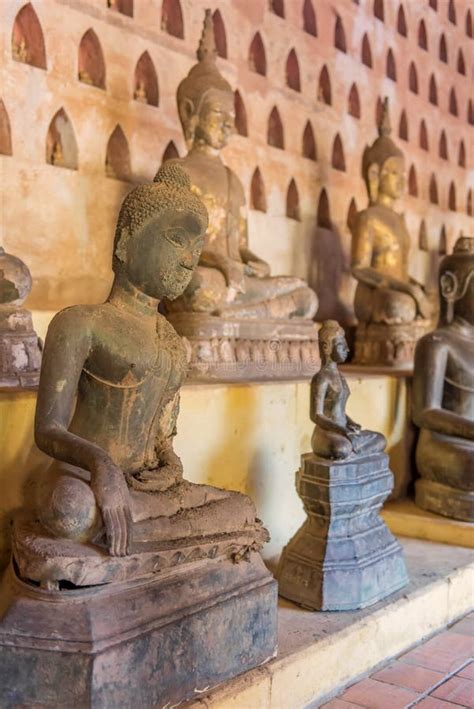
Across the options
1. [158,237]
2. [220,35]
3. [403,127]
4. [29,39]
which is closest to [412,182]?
[403,127]

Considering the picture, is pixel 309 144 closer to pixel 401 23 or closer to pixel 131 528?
pixel 401 23

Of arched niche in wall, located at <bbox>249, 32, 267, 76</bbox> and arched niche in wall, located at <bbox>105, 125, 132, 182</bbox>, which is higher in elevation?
arched niche in wall, located at <bbox>249, 32, 267, 76</bbox>

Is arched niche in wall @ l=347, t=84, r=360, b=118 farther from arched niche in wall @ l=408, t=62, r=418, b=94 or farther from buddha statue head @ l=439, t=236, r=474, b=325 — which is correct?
buddha statue head @ l=439, t=236, r=474, b=325

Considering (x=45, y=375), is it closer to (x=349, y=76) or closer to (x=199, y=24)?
(x=199, y=24)

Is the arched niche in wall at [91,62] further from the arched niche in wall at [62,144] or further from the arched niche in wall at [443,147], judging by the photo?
the arched niche in wall at [443,147]

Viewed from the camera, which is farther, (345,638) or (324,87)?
(324,87)

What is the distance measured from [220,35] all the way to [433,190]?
315cm

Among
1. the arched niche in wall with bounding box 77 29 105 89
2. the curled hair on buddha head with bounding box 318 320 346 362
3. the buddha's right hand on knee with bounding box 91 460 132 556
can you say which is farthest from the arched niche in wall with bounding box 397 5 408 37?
the buddha's right hand on knee with bounding box 91 460 132 556

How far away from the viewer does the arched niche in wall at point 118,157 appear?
16.7 ft

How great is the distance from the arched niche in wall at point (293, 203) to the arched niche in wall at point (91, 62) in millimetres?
1967

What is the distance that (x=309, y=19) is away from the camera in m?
6.60

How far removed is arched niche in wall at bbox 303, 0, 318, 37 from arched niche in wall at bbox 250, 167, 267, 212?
1439 millimetres

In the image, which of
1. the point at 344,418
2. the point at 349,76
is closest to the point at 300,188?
the point at 349,76

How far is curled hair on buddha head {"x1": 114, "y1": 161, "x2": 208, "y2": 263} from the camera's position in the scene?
2.21 metres
